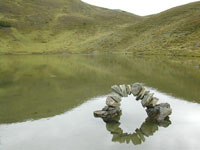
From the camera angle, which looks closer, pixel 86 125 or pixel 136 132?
pixel 136 132

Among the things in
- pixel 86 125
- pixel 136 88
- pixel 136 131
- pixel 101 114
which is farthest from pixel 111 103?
pixel 136 131

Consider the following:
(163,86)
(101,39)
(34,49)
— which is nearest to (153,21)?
(101,39)

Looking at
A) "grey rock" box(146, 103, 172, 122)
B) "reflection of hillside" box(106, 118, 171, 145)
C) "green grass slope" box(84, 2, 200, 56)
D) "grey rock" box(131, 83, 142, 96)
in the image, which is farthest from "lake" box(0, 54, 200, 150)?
"green grass slope" box(84, 2, 200, 56)

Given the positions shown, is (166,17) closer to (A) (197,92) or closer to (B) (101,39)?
(B) (101,39)

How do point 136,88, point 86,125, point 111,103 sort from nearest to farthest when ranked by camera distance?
point 86,125 < point 111,103 < point 136,88

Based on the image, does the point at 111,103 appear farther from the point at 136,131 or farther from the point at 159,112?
the point at 159,112

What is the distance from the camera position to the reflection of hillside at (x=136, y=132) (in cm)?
1488

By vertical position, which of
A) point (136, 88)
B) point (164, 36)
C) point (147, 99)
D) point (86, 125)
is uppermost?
point (136, 88)

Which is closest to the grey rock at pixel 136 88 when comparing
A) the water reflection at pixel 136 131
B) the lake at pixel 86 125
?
the lake at pixel 86 125

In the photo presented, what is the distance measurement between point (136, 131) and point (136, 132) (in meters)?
0.19

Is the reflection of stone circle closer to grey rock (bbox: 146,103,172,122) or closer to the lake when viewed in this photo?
grey rock (bbox: 146,103,172,122)

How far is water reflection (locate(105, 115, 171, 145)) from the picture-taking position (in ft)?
49.2

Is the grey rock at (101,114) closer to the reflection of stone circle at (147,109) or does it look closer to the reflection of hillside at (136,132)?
the reflection of stone circle at (147,109)

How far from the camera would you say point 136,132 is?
16.1 m
